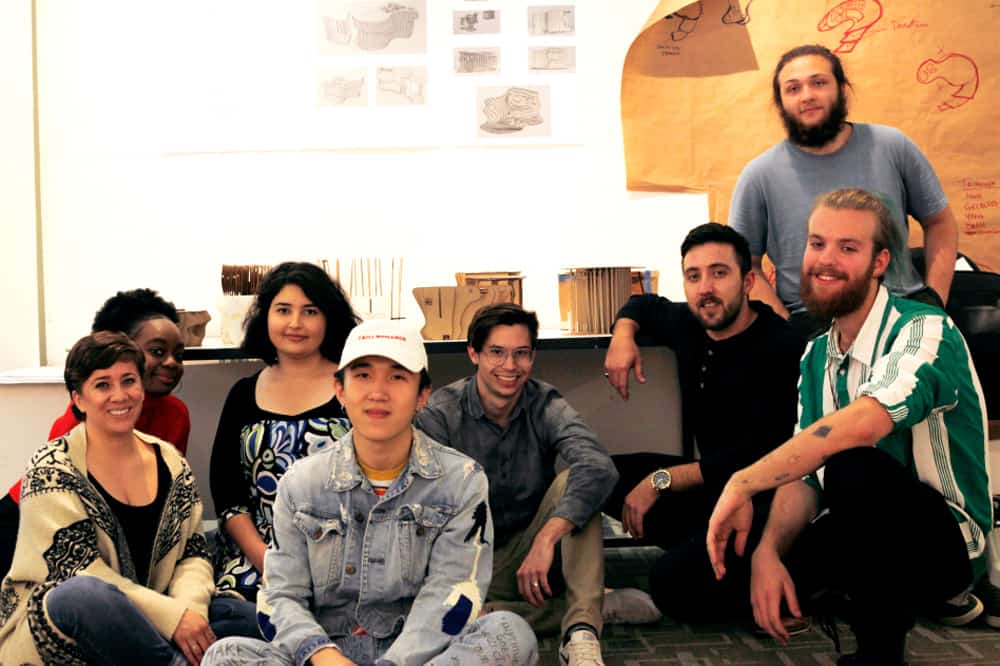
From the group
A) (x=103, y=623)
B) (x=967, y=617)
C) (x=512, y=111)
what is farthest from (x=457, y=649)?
(x=512, y=111)

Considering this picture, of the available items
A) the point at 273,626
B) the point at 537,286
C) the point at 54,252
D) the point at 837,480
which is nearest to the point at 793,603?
the point at 837,480

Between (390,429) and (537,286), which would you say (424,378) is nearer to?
(390,429)

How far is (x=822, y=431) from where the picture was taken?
180cm

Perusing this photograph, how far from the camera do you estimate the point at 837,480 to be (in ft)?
5.80

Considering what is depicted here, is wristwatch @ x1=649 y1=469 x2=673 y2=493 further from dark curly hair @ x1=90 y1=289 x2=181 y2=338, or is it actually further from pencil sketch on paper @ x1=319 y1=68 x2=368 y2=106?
pencil sketch on paper @ x1=319 y1=68 x2=368 y2=106

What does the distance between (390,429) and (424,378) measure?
0.20 metres

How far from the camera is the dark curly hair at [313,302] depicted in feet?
7.73

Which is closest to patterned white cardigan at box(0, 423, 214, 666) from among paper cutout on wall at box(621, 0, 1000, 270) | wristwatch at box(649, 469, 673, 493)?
wristwatch at box(649, 469, 673, 493)

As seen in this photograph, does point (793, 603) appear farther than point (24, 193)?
No

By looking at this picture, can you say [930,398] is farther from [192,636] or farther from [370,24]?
[370,24]

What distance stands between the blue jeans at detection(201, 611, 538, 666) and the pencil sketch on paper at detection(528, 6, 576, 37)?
2.43m

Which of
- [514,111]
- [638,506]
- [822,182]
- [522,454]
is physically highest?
[514,111]

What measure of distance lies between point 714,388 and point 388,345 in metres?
1.16

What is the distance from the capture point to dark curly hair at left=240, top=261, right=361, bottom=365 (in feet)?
7.73
